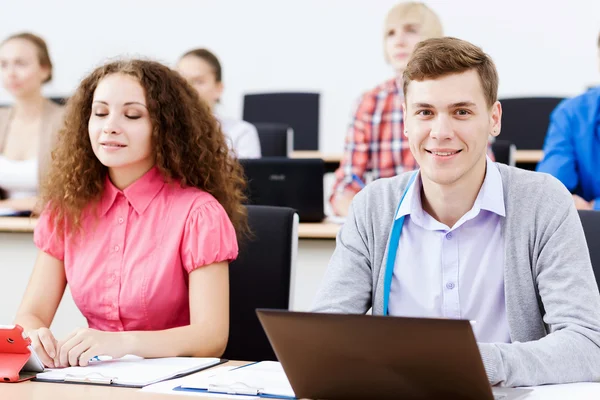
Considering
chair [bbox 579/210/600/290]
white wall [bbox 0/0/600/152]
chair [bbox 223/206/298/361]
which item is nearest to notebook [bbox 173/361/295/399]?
chair [bbox 223/206/298/361]

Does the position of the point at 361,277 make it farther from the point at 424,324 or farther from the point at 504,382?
the point at 424,324

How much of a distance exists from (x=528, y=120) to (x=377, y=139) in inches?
52.4

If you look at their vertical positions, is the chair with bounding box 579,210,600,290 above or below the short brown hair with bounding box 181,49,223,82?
below

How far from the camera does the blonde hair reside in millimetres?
3348

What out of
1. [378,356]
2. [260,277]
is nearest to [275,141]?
[260,277]

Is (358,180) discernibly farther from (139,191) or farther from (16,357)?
(16,357)

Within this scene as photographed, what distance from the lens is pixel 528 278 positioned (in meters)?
1.44

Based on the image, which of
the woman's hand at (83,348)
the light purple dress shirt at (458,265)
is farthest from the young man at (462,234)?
the woman's hand at (83,348)

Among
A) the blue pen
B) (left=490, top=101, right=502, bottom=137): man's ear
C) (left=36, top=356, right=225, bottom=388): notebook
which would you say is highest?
(left=490, top=101, right=502, bottom=137): man's ear

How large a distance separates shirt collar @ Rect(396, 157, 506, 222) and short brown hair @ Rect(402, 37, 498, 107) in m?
0.13

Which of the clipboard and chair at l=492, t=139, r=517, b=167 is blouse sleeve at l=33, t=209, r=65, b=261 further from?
chair at l=492, t=139, r=517, b=167

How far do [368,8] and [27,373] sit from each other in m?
4.77

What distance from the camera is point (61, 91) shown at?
20.6ft

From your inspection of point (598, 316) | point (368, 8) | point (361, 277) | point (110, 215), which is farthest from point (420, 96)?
point (368, 8)
